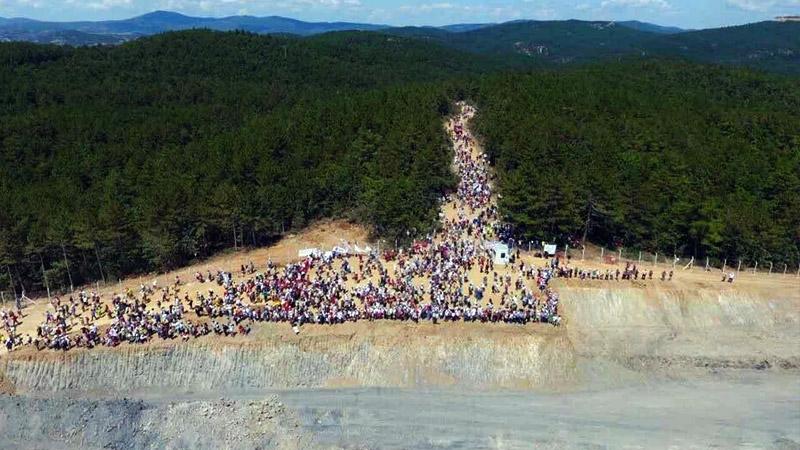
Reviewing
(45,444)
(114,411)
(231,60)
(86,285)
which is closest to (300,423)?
(114,411)

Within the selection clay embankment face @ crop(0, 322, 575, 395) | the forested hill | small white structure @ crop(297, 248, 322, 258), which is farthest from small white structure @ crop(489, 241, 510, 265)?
small white structure @ crop(297, 248, 322, 258)

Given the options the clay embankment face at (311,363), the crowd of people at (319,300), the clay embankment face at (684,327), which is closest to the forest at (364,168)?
the crowd of people at (319,300)

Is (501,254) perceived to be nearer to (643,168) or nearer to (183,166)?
(643,168)

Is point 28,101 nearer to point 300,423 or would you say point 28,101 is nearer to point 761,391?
point 300,423

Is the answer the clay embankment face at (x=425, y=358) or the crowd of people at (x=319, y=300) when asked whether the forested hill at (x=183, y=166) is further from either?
the clay embankment face at (x=425, y=358)

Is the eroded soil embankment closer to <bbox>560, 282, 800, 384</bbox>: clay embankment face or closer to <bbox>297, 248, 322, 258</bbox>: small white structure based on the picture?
<bbox>560, 282, 800, 384</bbox>: clay embankment face

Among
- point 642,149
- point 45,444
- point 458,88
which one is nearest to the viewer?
point 45,444

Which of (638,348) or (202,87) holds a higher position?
(202,87)
